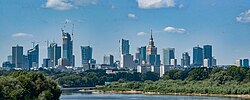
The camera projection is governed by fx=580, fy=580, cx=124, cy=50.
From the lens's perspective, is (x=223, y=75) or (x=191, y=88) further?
(x=223, y=75)

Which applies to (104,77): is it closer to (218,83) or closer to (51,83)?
(218,83)

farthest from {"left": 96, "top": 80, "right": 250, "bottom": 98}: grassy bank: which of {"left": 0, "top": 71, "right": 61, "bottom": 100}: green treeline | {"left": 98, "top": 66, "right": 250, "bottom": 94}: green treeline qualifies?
{"left": 0, "top": 71, "right": 61, "bottom": 100}: green treeline

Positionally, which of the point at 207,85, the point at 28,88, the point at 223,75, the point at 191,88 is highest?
the point at 223,75

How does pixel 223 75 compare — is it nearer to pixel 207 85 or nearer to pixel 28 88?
pixel 207 85

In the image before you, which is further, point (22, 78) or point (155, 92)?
point (155, 92)

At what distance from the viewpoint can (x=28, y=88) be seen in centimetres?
4419

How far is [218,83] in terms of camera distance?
9331cm

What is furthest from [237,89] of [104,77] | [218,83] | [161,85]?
[104,77]

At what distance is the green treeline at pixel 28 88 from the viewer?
3984 centimetres

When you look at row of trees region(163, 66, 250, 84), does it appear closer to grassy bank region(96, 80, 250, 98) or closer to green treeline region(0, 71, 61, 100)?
grassy bank region(96, 80, 250, 98)

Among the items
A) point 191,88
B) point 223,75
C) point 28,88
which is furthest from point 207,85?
point 28,88

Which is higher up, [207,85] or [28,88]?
[28,88]

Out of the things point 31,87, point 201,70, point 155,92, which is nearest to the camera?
point 31,87

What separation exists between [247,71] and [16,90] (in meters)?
68.3
